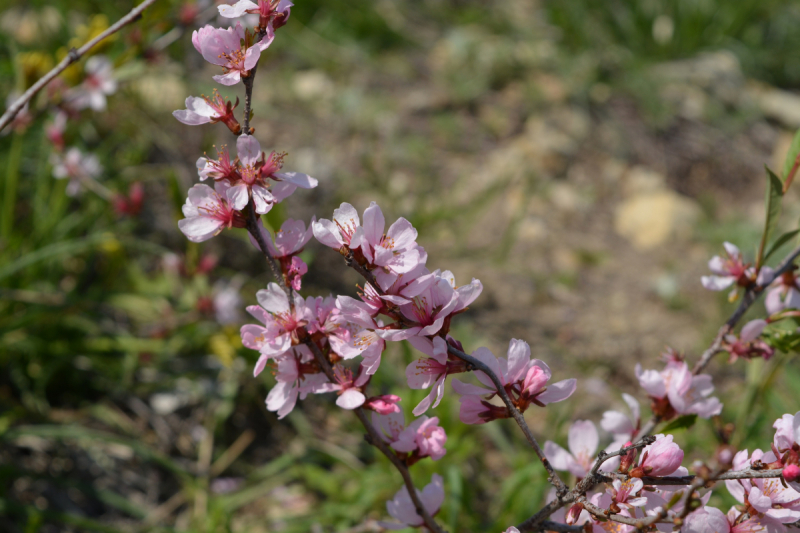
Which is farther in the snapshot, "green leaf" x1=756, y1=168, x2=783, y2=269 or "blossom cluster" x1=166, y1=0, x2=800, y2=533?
"green leaf" x1=756, y1=168, x2=783, y2=269

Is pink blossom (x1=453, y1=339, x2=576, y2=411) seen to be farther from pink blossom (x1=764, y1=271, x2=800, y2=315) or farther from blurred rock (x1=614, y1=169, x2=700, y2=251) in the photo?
blurred rock (x1=614, y1=169, x2=700, y2=251)

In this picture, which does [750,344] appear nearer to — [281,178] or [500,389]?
[500,389]

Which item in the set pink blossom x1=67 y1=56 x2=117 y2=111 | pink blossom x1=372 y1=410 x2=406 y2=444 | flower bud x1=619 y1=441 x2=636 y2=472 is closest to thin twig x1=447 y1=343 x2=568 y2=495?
flower bud x1=619 y1=441 x2=636 y2=472

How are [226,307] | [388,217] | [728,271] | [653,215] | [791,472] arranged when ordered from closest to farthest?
[791,472] → [728,271] → [226,307] → [388,217] → [653,215]

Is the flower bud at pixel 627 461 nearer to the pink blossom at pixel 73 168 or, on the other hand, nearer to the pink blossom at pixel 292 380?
the pink blossom at pixel 292 380

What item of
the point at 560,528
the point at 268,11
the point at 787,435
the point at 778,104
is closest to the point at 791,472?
the point at 787,435

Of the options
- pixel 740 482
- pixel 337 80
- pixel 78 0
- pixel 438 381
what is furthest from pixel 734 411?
pixel 78 0
